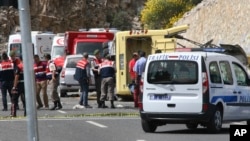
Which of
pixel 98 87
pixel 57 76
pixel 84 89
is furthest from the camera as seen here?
pixel 98 87

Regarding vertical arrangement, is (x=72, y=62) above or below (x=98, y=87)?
above

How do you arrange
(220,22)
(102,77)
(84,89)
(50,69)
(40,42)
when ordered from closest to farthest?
1. (50,69)
2. (84,89)
3. (102,77)
4. (40,42)
5. (220,22)

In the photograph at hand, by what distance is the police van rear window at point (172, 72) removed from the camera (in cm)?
1723

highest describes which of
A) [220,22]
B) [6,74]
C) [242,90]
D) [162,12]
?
[162,12]

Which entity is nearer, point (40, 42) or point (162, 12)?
Answer: point (40, 42)

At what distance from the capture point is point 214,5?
2454 inches

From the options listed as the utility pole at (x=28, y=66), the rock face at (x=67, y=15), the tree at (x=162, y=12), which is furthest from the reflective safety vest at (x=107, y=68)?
the rock face at (x=67, y=15)

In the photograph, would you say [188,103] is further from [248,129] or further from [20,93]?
[248,129]

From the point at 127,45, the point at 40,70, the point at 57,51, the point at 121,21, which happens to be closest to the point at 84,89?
the point at 40,70

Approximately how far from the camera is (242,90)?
60.1ft

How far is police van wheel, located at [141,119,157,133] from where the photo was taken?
17.9 meters

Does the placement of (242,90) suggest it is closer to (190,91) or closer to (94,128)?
(190,91)

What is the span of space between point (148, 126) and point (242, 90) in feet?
7.31

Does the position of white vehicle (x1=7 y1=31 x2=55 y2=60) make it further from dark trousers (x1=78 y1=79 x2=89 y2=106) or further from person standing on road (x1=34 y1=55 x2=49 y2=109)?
person standing on road (x1=34 y1=55 x2=49 y2=109)
